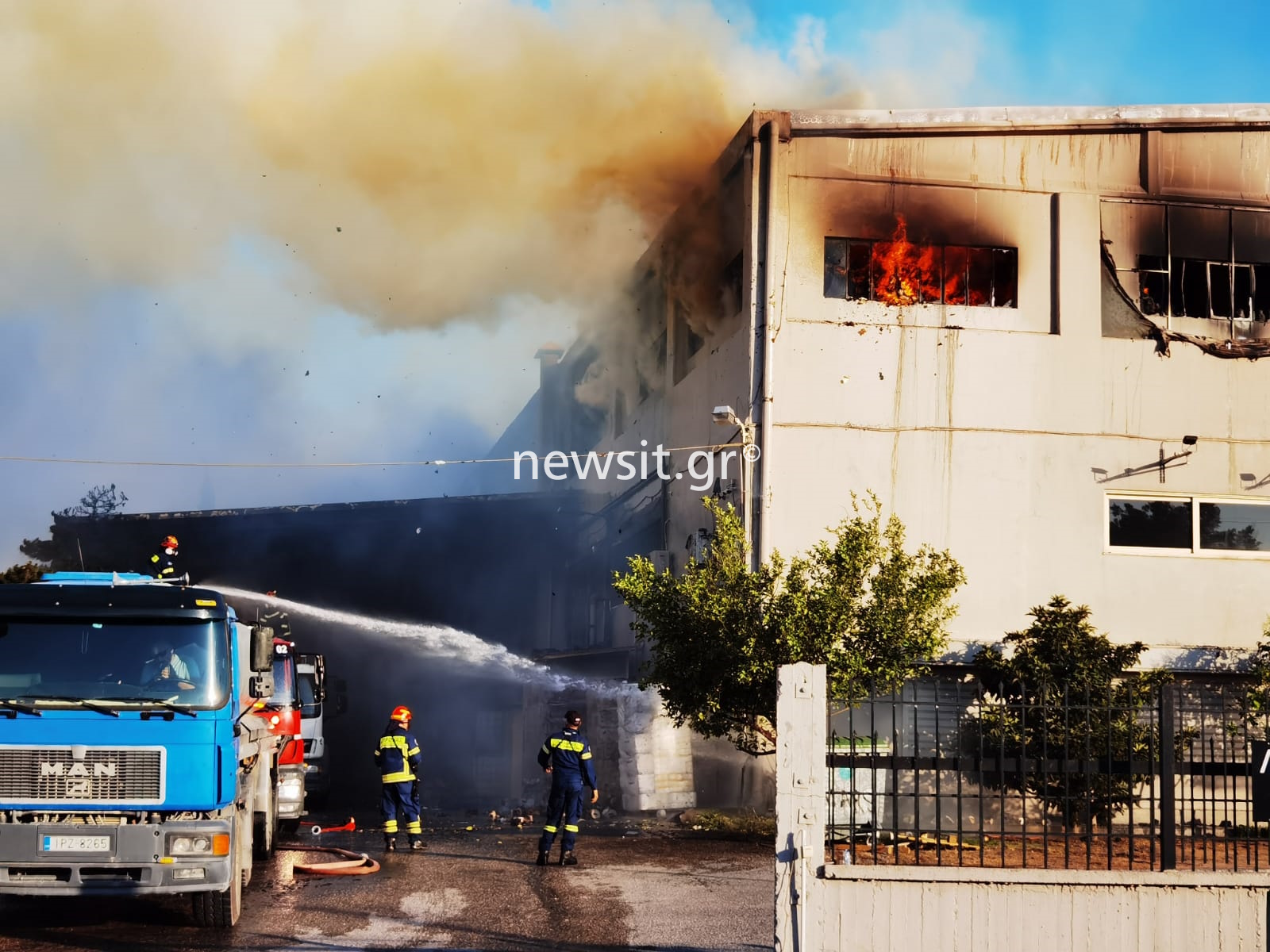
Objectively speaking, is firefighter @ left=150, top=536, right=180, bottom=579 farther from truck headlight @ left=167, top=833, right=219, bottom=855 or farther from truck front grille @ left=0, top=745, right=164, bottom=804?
truck headlight @ left=167, top=833, right=219, bottom=855

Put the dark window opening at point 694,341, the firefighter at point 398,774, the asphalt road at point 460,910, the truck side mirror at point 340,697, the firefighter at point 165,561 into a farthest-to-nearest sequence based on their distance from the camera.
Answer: the dark window opening at point 694,341 < the truck side mirror at point 340,697 < the firefighter at point 398,774 < the firefighter at point 165,561 < the asphalt road at point 460,910

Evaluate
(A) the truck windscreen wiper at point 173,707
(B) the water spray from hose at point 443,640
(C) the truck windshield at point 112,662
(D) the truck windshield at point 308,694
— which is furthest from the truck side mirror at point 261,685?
(B) the water spray from hose at point 443,640

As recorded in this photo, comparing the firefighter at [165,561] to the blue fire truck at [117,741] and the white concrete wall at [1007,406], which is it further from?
the white concrete wall at [1007,406]

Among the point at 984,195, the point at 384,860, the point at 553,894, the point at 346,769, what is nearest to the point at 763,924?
the point at 553,894

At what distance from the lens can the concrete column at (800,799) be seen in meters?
7.81

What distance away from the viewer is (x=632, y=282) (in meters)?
27.5

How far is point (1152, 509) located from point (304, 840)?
1261 centimetres

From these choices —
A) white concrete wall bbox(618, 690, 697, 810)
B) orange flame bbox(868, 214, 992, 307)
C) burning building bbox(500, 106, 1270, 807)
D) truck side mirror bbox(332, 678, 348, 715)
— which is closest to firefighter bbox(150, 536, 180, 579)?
truck side mirror bbox(332, 678, 348, 715)

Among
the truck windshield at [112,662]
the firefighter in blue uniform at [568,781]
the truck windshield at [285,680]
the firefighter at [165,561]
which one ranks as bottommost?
the firefighter in blue uniform at [568,781]

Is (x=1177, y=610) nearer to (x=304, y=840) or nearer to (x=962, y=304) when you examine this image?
(x=962, y=304)

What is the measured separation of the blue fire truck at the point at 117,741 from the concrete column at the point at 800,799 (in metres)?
4.14

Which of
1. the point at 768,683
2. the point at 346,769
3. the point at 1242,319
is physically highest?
the point at 1242,319

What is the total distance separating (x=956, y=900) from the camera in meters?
8.02

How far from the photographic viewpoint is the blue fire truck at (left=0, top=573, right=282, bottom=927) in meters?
9.61
